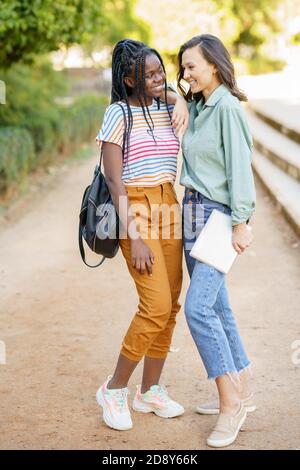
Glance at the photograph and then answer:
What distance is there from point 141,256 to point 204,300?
33 centimetres

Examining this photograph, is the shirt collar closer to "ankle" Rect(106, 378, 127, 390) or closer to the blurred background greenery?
"ankle" Rect(106, 378, 127, 390)

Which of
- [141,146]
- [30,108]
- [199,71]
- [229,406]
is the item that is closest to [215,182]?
[141,146]

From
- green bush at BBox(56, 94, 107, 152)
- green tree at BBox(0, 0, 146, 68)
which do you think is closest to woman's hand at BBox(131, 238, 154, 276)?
green tree at BBox(0, 0, 146, 68)

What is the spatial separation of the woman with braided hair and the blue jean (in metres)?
0.09

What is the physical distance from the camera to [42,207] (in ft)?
35.1

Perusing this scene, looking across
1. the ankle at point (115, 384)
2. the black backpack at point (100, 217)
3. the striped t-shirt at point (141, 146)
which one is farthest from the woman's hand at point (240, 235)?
the ankle at point (115, 384)

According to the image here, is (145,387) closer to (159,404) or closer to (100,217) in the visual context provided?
(159,404)

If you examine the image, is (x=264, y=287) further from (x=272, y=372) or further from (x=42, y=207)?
(x=42, y=207)

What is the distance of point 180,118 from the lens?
369 centimetres

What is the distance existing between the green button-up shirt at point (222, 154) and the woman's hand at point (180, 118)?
0.04 metres

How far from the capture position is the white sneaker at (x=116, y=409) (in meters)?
3.88
